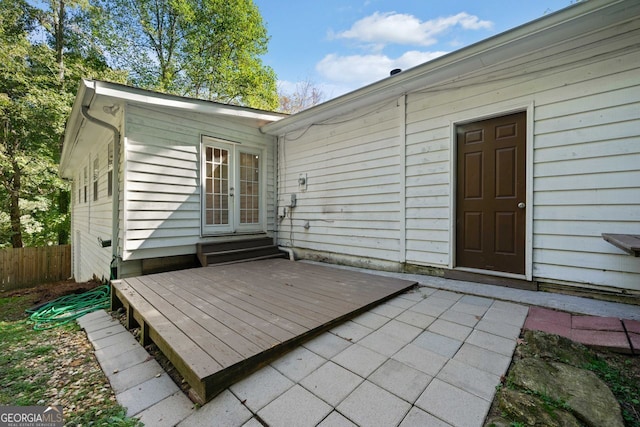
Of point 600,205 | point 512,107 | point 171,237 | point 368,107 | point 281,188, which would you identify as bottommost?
point 171,237

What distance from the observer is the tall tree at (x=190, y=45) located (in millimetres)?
10281

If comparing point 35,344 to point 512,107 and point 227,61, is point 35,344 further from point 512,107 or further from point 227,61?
point 227,61

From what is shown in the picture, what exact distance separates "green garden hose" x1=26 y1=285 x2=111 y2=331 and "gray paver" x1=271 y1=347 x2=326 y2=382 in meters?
2.78

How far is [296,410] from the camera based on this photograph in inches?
51.3

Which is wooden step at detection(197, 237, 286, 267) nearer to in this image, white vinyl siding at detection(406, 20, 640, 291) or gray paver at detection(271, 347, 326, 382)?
gray paver at detection(271, 347, 326, 382)

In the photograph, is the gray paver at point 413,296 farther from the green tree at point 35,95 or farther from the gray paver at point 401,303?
the green tree at point 35,95

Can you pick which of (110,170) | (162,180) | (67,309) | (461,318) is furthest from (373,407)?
(110,170)

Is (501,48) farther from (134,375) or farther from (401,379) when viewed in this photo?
(134,375)

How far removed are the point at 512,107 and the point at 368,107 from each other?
192cm

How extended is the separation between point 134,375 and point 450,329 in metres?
2.32

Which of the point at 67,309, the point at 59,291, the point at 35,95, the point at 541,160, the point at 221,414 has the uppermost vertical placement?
the point at 35,95

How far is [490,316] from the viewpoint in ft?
7.56

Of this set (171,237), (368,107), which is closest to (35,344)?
(171,237)

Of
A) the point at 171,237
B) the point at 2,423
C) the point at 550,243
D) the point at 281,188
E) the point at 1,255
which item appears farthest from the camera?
the point at 1,255
